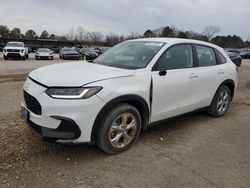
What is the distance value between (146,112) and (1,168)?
6.85 feet

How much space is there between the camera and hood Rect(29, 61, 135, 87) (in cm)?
350

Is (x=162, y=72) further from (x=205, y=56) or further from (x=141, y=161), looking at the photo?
(x=205, y=56)

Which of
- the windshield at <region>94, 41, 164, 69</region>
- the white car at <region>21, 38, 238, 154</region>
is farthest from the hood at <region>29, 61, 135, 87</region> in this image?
the windshield at <region>94, 41, 164, 69</region>

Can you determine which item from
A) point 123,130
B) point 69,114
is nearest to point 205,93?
point 123,130

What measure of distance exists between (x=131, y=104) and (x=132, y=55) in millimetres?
975

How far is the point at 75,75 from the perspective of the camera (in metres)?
3.69

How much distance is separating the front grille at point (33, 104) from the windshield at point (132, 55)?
1377 millimetres

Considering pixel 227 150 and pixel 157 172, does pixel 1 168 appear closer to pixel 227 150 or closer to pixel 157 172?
pixel 157 172

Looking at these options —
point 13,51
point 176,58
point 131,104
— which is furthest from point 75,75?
point 13,51

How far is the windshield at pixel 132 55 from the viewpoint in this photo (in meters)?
4.33

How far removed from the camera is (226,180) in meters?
3.41

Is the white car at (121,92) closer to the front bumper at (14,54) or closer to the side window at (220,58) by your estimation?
the side window at (220,58)

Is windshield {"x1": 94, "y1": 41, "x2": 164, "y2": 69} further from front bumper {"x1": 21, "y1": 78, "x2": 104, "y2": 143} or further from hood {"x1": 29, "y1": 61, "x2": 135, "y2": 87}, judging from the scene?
front bumper {"x1": 21, "y1": 78, "x2": 104, "y2": 143}

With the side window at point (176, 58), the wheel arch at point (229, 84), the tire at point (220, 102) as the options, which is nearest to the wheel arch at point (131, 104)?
the side window at point (176, 58)
